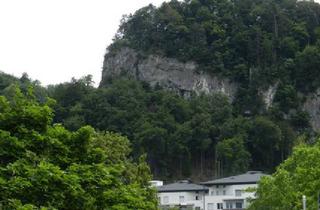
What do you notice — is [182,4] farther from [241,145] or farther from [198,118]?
[241,145]

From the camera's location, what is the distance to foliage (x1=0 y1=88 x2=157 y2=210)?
1428 centimetres

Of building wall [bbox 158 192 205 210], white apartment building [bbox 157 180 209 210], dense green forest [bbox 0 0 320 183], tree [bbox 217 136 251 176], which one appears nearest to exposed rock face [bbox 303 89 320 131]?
dense green forest [bbox 0 0 320 183]

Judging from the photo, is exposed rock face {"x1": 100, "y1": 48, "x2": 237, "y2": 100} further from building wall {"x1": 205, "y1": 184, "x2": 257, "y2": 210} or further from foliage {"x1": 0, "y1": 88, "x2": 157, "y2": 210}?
foliage {"x1": 0, "y1": 88, "x2": 157, "y2": 210}

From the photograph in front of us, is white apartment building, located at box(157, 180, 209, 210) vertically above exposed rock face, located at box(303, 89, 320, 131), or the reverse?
exposed rock face, located at box(303, 89, 320, 131)

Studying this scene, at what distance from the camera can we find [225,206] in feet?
269

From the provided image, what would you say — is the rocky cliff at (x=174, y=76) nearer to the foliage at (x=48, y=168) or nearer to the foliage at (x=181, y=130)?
the foliage at (x=181, y=130)

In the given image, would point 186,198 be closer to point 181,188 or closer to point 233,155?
point 181,188

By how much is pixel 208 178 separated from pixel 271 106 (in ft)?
75.8

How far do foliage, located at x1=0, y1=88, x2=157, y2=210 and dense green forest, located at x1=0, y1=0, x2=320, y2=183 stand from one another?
77.8 meters

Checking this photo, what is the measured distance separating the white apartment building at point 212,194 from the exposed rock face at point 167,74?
4365 cm

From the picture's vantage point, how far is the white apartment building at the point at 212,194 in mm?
80062

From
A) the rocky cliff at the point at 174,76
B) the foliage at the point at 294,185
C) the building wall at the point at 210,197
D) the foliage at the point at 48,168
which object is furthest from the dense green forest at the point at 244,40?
the foliage at the point at 48,168

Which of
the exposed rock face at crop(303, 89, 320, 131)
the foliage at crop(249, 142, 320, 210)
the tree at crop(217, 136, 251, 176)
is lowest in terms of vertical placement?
the foliage at crop(249, 142, 320, 210)

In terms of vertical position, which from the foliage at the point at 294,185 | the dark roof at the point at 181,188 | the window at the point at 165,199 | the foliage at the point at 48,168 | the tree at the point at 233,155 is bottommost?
the foliage at the point at 48,168
